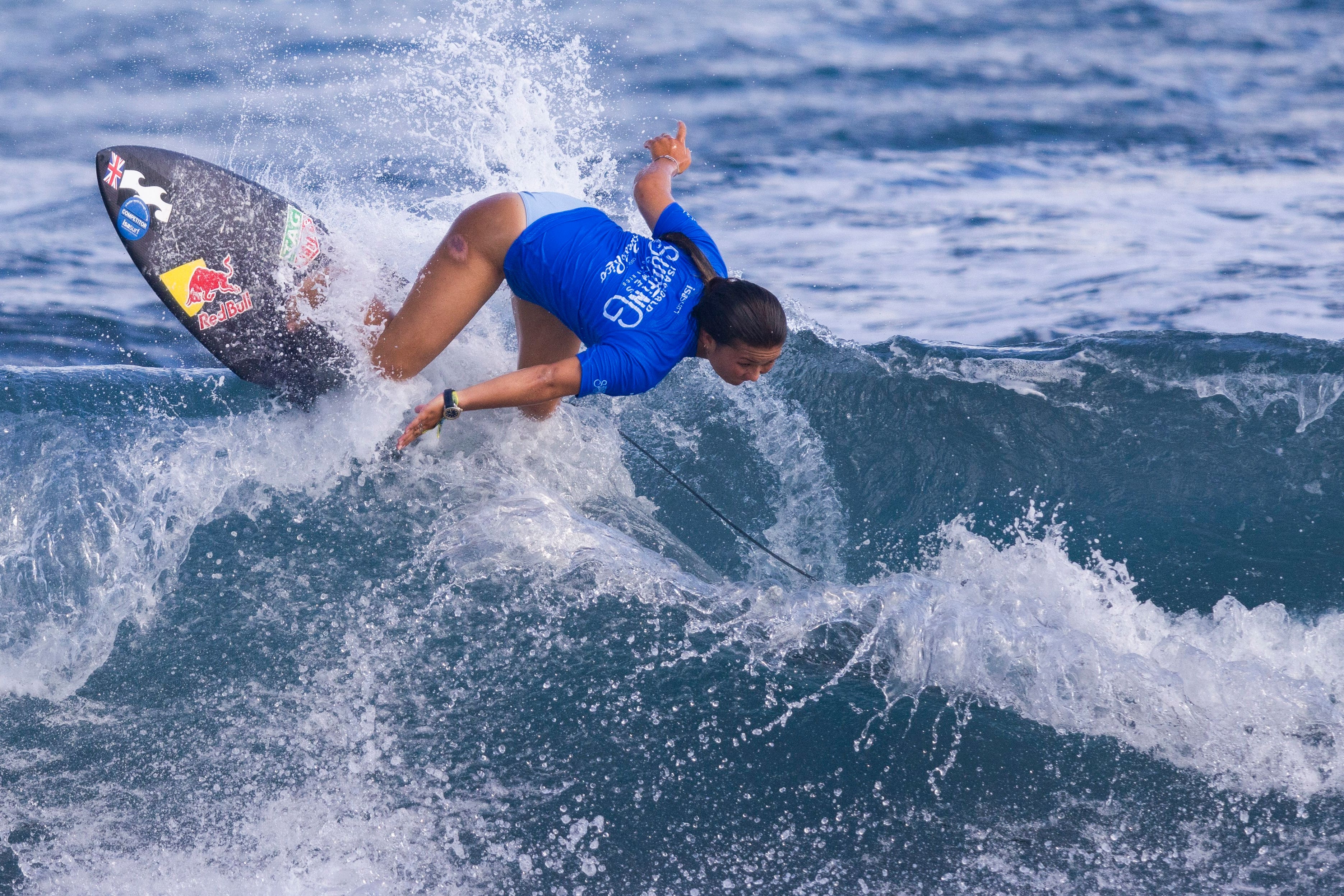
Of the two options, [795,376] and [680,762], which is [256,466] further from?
[795,376]

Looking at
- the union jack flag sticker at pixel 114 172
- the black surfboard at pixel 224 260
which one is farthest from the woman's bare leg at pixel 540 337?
the union jack flag sticker at pixel 114 172

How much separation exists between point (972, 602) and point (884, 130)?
7018 mm

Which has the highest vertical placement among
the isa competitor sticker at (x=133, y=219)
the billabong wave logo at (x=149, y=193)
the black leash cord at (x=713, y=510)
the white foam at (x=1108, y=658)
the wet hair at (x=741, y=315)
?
the billabong wave logo at (x=149, y=193)

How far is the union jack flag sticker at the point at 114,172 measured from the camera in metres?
4.23

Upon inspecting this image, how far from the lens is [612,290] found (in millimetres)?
3744

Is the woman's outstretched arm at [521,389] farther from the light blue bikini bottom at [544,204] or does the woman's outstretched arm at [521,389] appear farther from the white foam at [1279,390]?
the white foam at [1279,390]

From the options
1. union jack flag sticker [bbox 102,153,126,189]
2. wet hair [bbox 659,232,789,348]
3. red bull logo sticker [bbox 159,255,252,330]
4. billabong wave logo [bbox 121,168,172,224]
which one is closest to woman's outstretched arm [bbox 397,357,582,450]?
wet hair [bbox 659,232,789,348]

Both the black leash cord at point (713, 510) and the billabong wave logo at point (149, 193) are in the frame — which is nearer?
the billabong wave logo at point (149, 193)

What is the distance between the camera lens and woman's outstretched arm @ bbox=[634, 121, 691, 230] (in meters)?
4.19

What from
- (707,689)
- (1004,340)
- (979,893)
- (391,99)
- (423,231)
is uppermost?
(391,99)

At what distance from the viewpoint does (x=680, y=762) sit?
3.51 metres

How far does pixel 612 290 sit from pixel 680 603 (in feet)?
3.78

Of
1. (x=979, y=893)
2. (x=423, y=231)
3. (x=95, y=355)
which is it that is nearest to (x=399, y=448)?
(x=423, y=231)

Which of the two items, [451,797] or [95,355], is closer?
[451,797]
